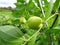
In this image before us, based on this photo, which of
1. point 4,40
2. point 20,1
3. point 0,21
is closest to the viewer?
point 4,40

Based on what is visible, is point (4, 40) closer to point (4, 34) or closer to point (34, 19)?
point (4, 34)

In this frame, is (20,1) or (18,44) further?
(20,1)

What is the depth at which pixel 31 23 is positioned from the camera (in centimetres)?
59

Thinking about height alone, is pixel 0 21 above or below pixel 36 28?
below

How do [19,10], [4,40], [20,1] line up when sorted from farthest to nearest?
[20,1]
[19,10]
[4,40]

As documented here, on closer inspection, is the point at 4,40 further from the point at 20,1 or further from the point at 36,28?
the point at 20,1

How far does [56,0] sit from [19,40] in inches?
12.1

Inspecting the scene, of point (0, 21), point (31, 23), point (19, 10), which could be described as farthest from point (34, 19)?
point (0, 21)

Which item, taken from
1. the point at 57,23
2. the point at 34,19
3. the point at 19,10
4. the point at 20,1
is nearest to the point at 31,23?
the point at 34,19

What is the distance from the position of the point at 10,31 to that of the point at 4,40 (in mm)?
32

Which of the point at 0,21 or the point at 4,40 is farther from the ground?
the point at 4,40

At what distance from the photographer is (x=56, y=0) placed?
795 mm

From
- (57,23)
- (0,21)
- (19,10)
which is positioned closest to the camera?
(57,23)

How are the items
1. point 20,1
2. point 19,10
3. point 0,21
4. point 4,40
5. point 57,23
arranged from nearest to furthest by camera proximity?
point 4,40 → point 57,23 → point 19,10 → point 20,1 → point 0,21
